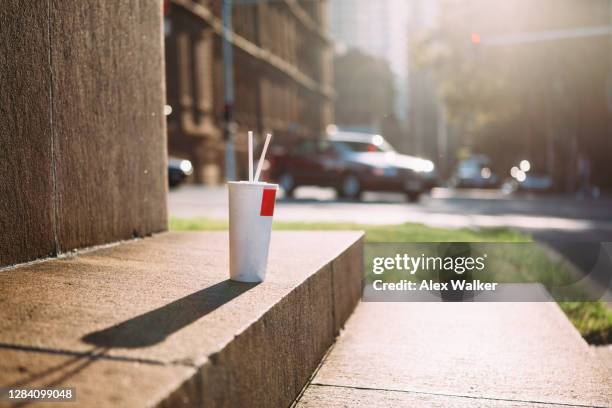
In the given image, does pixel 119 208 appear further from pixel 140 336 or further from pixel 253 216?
pixel 140 336

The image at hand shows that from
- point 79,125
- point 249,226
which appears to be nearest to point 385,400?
point 249,226

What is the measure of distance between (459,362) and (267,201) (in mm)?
1329

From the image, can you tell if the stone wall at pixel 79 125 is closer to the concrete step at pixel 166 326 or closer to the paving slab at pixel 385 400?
the concrete step at pixel 166 326

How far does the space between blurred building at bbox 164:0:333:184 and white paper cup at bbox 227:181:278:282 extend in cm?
1135

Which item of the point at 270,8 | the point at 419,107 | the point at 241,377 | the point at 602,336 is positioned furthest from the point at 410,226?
the point at 419,107

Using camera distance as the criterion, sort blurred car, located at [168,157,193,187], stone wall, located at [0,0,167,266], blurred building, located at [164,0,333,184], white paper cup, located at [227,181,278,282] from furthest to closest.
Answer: blurred building, located at [164,0,333,184]
blurred car, located at [168,157,193,187]
stone wall, located at [0,0,167,266]
white paper cup, located at [227,181,278,282]

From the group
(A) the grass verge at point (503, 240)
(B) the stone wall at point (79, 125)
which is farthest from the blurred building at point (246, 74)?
(B) the stone wall at point (79, 125)

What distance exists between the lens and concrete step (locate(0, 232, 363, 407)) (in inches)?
64.8

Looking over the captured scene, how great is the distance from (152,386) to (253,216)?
4.10 ft

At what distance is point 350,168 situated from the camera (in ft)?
54.3

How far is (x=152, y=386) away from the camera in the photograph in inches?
61.6

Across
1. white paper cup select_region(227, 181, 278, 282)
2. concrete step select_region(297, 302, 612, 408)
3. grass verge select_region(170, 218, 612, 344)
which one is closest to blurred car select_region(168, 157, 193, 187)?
grass verge select_region(170, 218, 612, 344)

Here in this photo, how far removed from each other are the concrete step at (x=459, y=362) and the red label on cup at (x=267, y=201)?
0.75 meters

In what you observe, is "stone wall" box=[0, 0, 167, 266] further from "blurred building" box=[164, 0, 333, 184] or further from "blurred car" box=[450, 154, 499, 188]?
"blurred car" box=[450, 154, 499, 188]
